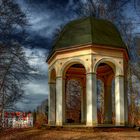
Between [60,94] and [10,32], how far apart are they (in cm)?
566

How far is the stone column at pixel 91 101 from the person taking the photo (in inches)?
824

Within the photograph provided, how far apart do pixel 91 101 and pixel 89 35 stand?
4.47 meters

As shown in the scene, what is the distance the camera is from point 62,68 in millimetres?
22672

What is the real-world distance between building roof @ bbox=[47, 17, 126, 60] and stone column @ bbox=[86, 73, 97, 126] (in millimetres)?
2373

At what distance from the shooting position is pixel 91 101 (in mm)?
21141

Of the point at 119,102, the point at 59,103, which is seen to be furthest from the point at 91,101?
the point at 59,103

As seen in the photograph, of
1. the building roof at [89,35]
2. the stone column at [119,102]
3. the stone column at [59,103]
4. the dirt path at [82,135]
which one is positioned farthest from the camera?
the building roof at [89,35]

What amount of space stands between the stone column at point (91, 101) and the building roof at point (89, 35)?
7.78 feet

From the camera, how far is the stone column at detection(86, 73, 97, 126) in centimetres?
2092

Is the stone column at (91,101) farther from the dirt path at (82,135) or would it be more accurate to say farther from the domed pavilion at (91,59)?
the dirt path at (82,135)

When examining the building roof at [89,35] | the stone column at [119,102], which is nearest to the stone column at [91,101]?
the stone column at [119,102]

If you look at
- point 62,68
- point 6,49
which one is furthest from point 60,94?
point 6,49

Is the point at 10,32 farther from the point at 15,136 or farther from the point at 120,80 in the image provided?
the point at 120,80

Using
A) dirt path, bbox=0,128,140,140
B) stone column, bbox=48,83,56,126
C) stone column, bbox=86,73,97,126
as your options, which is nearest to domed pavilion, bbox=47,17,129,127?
stone column, bbox=86,73,97,126
